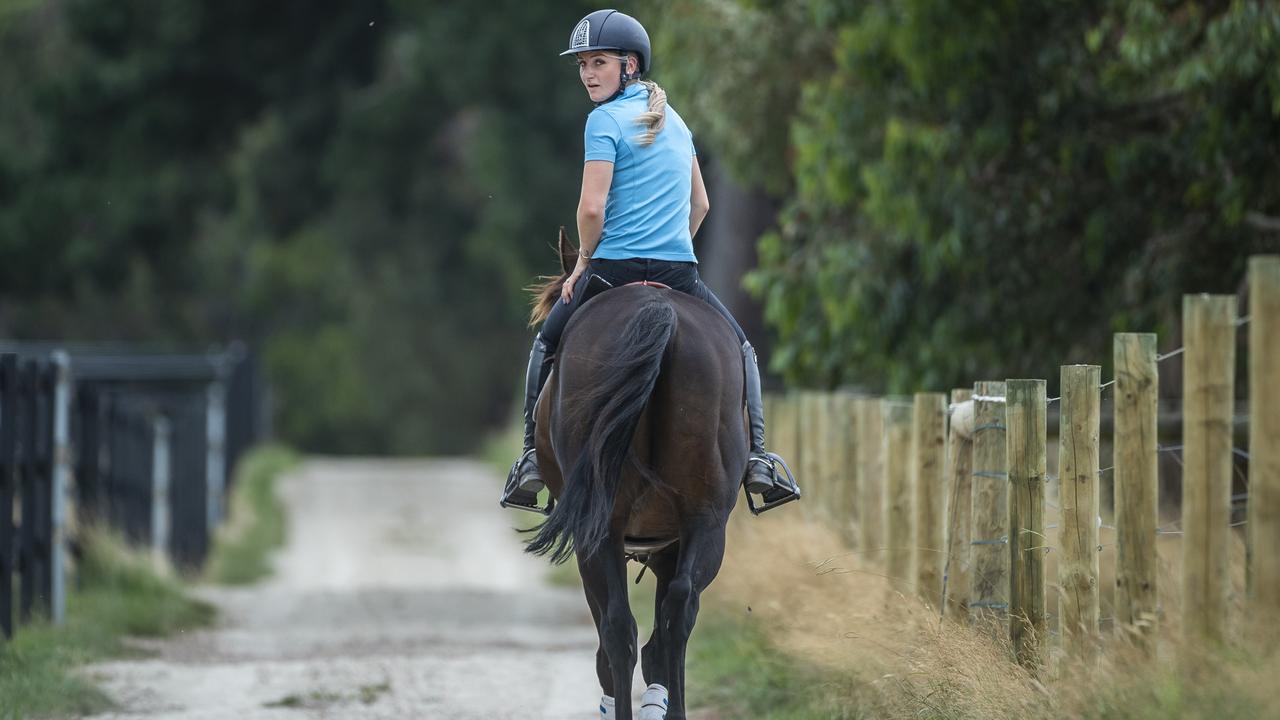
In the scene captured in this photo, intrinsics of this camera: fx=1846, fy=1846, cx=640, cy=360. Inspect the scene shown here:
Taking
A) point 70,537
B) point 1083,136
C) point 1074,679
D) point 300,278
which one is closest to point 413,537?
point 70,537

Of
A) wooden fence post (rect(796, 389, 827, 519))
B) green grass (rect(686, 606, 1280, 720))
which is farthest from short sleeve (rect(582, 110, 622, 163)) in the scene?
wooden fence post (rect(796, 389, 827, 519))

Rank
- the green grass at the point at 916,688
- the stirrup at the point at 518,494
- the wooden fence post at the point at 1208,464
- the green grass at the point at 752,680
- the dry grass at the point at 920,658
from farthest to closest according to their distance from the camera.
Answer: the green grass at the point at 752,680 < the stirrup at the point at 518,494 < the wooden fence post at the point at 1208,464 < the dry grass at the point at 920,658 < the green grass at the point at 916,688

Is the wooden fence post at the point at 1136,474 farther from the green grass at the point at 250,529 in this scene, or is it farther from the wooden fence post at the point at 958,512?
the green grass at the point at 250,529

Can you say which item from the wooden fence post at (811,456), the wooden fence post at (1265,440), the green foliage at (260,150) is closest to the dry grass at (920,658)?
the wooden fence post at (1265,440)

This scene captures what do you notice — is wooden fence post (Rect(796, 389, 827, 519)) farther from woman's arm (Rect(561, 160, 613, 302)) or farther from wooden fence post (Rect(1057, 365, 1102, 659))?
wooden fence post (Rect(1057, 365, 1102, 659))

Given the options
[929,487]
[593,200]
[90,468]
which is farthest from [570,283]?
[90,468]

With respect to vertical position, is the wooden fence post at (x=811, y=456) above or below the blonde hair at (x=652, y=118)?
below

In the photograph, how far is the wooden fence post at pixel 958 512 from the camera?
26.7 ft

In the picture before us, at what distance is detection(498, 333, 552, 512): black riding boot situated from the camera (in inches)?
289

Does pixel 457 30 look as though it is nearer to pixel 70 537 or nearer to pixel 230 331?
pixel 230 331

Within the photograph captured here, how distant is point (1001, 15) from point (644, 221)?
6.42m

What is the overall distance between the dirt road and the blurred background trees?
11.7 ft

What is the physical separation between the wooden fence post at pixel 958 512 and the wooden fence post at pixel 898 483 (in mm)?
1146

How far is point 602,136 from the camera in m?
7.17
